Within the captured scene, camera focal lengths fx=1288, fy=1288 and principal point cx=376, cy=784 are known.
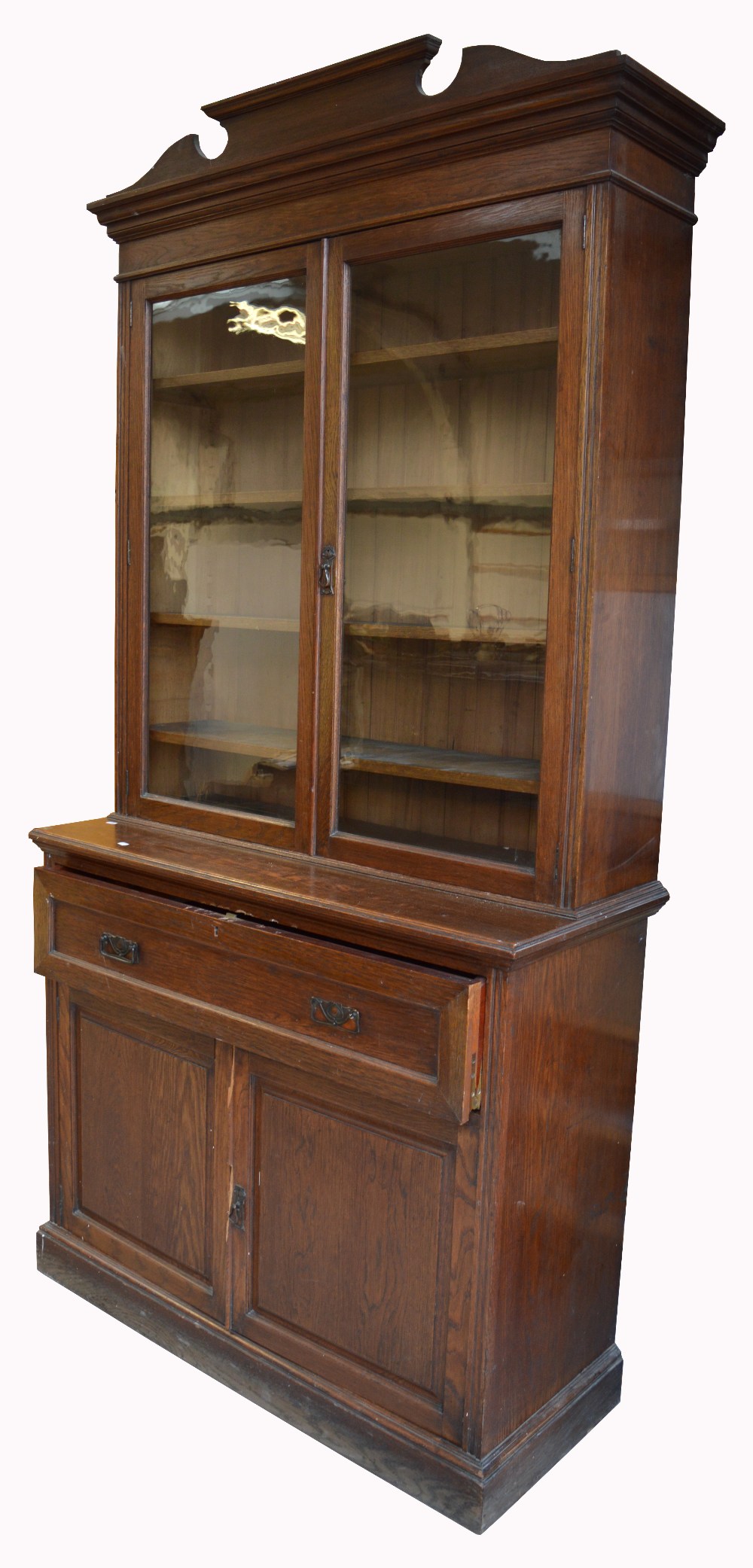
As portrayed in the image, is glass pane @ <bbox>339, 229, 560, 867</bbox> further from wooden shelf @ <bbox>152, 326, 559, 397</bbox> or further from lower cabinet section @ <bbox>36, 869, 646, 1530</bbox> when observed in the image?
lower cabinet section @ <bbox>36, 869, 646, 1530</bbox>

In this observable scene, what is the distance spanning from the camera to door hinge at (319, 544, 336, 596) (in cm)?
239

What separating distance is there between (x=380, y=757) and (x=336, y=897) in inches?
12.7

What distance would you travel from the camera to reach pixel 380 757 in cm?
242

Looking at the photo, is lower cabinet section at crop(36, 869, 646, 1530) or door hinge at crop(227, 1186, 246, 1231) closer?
lower cabinet section at crop(36, 869, 646, 1530)

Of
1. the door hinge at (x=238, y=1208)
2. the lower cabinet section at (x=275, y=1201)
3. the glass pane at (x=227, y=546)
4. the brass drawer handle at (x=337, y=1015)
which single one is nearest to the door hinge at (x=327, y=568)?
the glass pane at (x=227, y=546)

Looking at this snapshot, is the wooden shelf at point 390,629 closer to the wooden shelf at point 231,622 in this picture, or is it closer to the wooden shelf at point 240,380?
the wooden shelf at point 231,622

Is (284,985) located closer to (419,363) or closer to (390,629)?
(390,629)

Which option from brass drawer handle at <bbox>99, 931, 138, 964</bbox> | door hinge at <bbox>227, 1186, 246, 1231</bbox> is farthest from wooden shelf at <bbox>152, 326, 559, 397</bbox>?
door hinge at <bbox>227, 1186, 246, 1231</bbox>

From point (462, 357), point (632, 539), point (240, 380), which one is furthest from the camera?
point (240, 380)

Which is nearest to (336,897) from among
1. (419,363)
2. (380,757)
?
(380,757)

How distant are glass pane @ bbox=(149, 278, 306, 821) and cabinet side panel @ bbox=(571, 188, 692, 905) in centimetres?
65

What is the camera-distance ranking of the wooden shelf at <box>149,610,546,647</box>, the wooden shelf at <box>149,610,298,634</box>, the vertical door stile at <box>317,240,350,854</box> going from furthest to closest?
the wooden shelf at <box>149,610,298,634</box> → the vertical door stile at <box>317,240,350,854</box> → the wooden shelf at <box>149,610,546,647</box>

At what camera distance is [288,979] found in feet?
7.53

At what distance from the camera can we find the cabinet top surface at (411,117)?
198 centimetres
